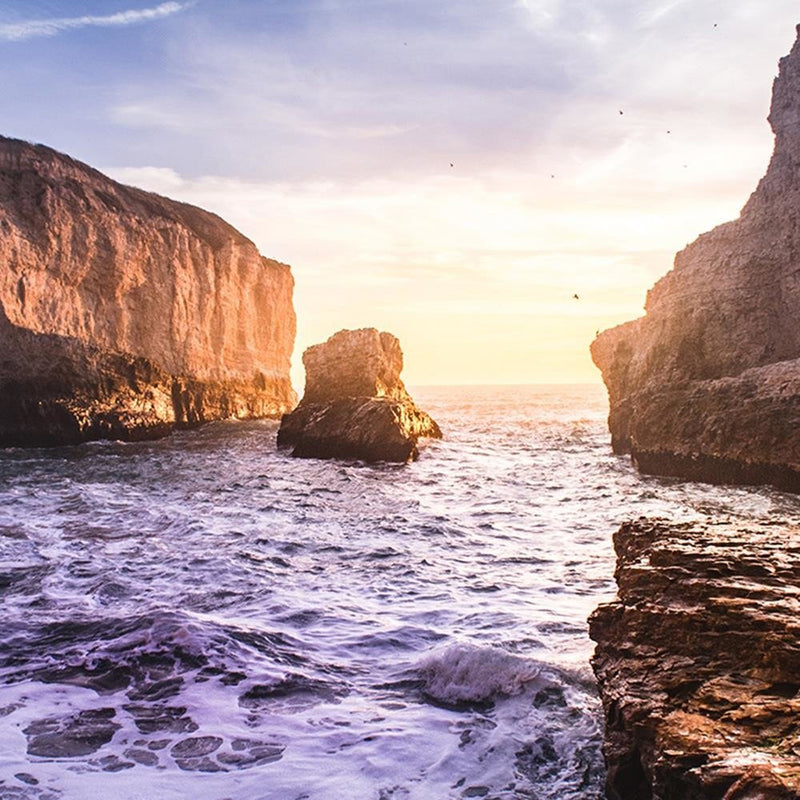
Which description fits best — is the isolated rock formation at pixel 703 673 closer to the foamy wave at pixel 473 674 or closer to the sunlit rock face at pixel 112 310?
the foamy wave at pixel 473 674

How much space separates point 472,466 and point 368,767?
17.8 m

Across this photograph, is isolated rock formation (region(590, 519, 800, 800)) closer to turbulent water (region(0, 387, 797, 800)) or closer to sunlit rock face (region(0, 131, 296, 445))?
turbulent water (region(0, 387, 797, 800))

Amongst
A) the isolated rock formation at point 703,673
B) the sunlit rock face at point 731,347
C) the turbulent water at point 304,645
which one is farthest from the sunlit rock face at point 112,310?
the isolated rock formation at point 703,673

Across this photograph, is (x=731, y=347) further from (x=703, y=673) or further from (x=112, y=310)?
(x=112, y=310)

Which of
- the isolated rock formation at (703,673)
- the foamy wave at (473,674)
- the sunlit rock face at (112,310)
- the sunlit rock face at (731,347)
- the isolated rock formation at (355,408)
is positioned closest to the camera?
the isolated rock formation at (703,673)

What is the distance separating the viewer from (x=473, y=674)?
18.0ft

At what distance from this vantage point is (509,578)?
333 inches

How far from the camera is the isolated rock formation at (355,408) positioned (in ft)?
77.4

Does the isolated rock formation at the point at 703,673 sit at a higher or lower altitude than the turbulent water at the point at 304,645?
higher

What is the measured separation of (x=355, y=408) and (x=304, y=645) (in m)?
19.1

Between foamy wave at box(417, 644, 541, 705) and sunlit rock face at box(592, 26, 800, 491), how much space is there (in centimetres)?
1176

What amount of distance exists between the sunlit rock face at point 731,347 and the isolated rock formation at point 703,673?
11.4 metres

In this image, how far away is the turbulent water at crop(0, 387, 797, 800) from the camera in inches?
163

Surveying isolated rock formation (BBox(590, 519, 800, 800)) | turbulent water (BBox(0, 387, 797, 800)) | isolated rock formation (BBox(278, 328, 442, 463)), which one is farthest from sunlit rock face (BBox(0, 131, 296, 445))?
isolated rock formation (BBox(590, 519, 800, 800))
